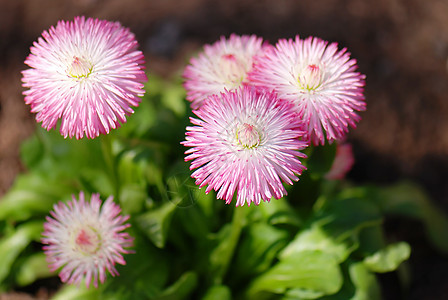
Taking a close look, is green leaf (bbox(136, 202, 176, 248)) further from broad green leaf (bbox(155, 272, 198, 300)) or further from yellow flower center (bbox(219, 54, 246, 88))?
yellow flower center (bbox(219, 54, 246, 88))

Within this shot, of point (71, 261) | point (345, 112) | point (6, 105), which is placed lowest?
point (71, 261)

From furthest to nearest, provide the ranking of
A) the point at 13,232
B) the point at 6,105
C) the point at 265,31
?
the point at 265,31 < the point at 6,105 < the point at 13,232

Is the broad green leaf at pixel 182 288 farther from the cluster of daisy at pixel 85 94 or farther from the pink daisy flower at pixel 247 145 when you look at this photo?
the pink daisy flower at pixel 247 145

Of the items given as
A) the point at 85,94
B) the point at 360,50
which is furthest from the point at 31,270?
the point at 360,50

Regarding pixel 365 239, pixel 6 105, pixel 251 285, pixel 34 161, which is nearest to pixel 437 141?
pixel 365 239

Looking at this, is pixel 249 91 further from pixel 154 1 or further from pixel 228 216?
pixel 154 1

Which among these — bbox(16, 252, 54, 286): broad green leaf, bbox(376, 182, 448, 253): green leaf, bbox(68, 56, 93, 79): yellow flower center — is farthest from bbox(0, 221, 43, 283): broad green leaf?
bbox(376, 182, 448, 253): green leaf

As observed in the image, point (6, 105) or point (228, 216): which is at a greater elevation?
point (6, 105)
